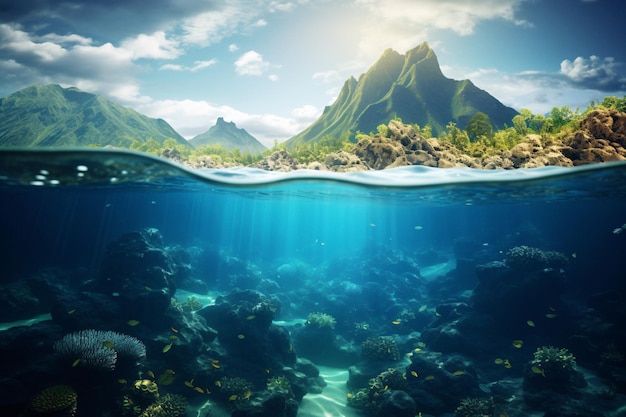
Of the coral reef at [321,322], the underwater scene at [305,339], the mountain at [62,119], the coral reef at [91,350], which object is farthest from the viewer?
the mountain at [62,119]

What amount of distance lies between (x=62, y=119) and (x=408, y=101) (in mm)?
71644

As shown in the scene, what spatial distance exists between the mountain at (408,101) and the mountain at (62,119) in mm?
37660

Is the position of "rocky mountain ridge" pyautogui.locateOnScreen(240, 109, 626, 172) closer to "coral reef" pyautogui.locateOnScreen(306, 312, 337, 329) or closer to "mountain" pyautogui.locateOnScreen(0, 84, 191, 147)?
"coral reef" pyautogui.locateOnScreen(306, 312, 337, 329)

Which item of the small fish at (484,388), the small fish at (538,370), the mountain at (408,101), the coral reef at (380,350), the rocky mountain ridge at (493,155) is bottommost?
the coral reef at (380,350)

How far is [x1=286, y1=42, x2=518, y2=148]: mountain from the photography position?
6044cm

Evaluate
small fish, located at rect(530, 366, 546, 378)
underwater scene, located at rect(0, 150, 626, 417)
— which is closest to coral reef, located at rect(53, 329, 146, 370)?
underwater scene, located at rect(0, 150, 626, 417)

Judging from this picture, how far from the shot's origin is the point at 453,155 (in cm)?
1291

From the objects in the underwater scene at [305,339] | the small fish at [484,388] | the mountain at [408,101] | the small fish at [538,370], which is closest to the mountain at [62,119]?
the underwater scene at [305,339]

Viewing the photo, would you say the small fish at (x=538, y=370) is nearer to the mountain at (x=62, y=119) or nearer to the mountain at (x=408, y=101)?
the mountain at (x=62, y=119)

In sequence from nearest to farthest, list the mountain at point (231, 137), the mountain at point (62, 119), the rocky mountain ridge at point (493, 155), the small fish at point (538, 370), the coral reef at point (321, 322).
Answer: the small fish at point (538, 370), the rocky mountain ridge at point (493, 155), the coral reef at point (321, 322), the mountain at point (62, 119), the mountain at point (231, 137)

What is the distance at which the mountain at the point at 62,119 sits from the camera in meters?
38.1

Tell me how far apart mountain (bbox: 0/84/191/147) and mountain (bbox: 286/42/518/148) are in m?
37.7

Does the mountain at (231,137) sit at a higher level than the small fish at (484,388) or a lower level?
higher

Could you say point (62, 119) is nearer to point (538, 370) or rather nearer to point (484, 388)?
point (484, 388)
